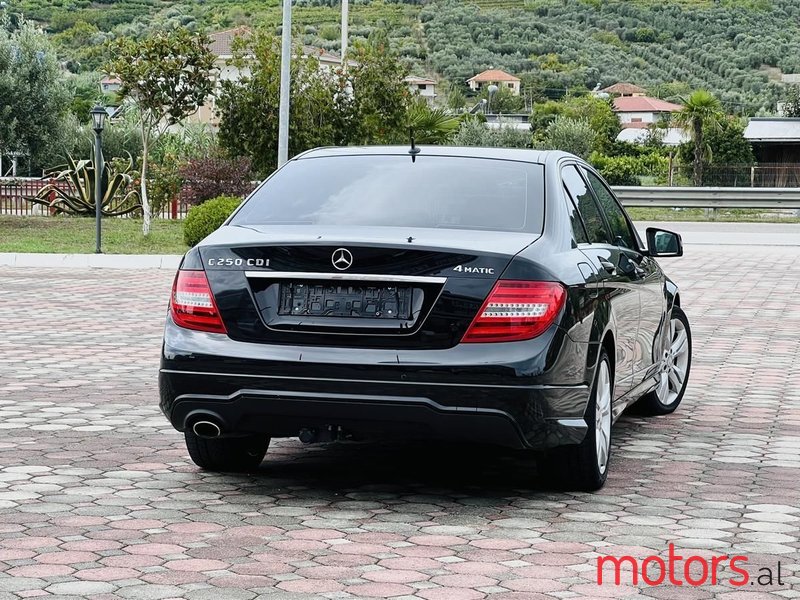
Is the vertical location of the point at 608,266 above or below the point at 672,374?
above

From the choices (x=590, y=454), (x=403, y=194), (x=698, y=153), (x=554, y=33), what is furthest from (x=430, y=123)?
(x=554, y=33)

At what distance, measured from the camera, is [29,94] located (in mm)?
31453

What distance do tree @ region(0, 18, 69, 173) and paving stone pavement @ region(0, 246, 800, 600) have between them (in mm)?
22855

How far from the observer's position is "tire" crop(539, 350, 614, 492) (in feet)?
19.7

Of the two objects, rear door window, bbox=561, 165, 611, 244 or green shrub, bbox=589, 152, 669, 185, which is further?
green shrub, bbox=589, 152, 669, 185

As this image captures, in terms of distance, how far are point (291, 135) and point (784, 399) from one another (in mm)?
22088

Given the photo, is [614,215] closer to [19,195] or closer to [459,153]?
[459,153]

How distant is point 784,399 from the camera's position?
9203 millimetres

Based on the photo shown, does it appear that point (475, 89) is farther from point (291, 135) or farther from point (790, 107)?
point (291, 135)

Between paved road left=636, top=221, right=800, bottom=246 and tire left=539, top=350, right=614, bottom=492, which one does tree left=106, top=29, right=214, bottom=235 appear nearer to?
paved road left=636, top=221, right=800, bottom=246

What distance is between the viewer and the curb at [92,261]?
21.4 metres

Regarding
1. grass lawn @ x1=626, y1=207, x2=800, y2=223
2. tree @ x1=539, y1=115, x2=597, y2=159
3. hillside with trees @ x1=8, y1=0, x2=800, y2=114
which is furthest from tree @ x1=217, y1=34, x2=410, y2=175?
hillside with trees @ x1=8, y1=0, x2=800, y2=114

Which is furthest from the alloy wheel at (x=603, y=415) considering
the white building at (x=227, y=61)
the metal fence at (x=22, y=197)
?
the metal fence at (x=22, y=197)

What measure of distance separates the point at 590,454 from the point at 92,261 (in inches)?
654
